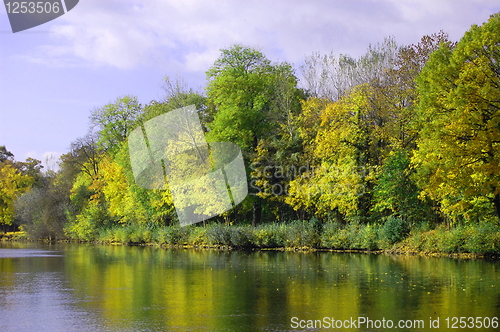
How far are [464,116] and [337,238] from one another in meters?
13.9

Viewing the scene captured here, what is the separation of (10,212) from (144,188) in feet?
108

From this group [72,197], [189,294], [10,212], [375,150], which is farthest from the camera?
[10,212]

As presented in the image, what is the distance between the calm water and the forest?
4598 mm

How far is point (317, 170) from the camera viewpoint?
40.3 meters

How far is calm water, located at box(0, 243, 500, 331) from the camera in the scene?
535 inches

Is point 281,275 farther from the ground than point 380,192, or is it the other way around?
point 380,192

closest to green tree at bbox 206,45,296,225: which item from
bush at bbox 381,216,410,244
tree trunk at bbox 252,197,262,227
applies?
tree trunk at bbox 252,197,262,227

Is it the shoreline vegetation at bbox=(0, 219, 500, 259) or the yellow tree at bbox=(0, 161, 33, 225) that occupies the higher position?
the yellow tree at bbox=(0, 161, 33, 225)

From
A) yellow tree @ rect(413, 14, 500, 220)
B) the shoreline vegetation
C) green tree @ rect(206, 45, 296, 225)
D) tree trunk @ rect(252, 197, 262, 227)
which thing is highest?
green tree @ rect(206, 45, 296, 225)

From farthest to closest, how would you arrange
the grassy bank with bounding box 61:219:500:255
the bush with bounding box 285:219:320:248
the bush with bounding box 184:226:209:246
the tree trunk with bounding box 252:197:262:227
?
1. the tree trunk with bounding box 252:197:262:227
2. the bush with bounding box 184:226:209:246
3. the bush with bounding box 285:219:320:248
4. the grassy bank with bounding box 61:219:500:255

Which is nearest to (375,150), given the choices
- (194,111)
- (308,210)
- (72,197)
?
(308,210)

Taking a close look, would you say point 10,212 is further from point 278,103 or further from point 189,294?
point 189,294

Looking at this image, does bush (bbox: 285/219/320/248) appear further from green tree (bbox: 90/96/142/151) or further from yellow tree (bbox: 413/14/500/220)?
green tree (bbox: 90/96/142/151)

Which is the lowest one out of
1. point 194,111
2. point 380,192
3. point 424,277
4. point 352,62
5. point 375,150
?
point 424,277
